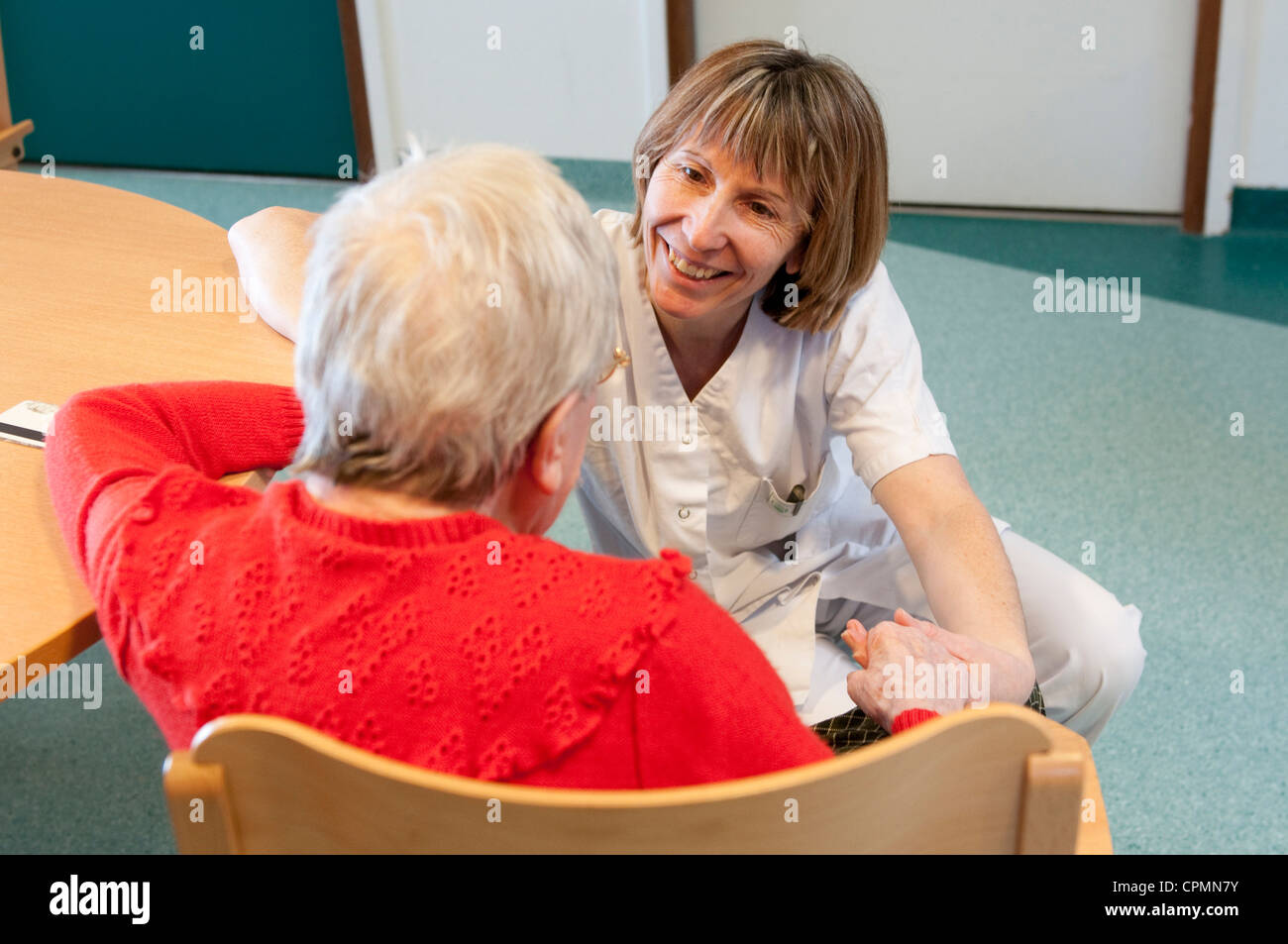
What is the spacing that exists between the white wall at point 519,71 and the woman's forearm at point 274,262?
2442mm

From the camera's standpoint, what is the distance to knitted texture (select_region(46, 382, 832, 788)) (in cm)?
79

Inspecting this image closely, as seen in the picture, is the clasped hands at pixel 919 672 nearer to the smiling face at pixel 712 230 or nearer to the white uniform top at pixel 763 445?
the white uniform top at pixel 763 445

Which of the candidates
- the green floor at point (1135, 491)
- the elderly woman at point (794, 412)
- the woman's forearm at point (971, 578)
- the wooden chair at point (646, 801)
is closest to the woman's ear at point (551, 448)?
the wooden chair at point (646, 801)

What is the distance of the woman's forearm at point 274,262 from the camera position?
4.58ft

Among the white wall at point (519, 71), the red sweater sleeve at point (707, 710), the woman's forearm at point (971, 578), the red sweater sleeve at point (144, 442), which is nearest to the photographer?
the red sweater sleeve at point (707, 710)

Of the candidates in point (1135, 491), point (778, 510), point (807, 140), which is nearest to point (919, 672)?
point (778, 510)

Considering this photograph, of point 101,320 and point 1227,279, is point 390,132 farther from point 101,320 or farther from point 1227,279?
point 101,320

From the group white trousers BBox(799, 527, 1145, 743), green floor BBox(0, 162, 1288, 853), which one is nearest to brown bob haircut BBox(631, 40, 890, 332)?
white trousers BBox(799, 527, 1145, 743)

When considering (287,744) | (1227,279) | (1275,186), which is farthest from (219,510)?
(1275,186)

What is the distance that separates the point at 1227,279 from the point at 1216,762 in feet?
5.68

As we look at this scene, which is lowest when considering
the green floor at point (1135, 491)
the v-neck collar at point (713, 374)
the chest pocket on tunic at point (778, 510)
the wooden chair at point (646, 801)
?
the green floor at point (1135, 491)

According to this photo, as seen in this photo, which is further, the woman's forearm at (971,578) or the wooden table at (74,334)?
the woman's forearm at (971,578)

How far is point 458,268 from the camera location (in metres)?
0.79

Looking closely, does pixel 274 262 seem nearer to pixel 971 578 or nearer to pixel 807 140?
pixel 807 140
